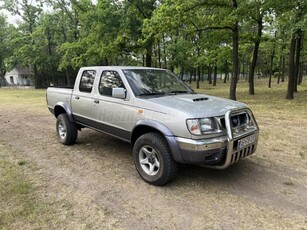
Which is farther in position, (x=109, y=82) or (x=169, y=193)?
(x=109, y=82)

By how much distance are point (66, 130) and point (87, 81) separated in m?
1.32

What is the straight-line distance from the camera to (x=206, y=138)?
3.52 metres

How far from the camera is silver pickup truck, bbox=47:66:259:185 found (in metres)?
3.55

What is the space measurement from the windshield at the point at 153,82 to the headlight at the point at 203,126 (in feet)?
3.98

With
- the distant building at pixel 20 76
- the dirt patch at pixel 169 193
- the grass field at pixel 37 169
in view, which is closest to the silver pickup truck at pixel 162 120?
the dirt patch at pixel 169 193

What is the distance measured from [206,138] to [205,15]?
14151 mm

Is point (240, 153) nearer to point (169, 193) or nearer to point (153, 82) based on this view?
point (169, 193)

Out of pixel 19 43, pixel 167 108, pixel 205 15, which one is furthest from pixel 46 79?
pixel 167 108

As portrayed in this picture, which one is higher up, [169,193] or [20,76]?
[20,76]

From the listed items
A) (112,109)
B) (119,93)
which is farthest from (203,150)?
(112,109)

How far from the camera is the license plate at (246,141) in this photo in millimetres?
3772

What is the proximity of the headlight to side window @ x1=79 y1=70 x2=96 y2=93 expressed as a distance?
2.63 metres

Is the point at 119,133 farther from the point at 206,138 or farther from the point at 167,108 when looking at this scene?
the point at 206,138

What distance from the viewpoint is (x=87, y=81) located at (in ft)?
18.0
